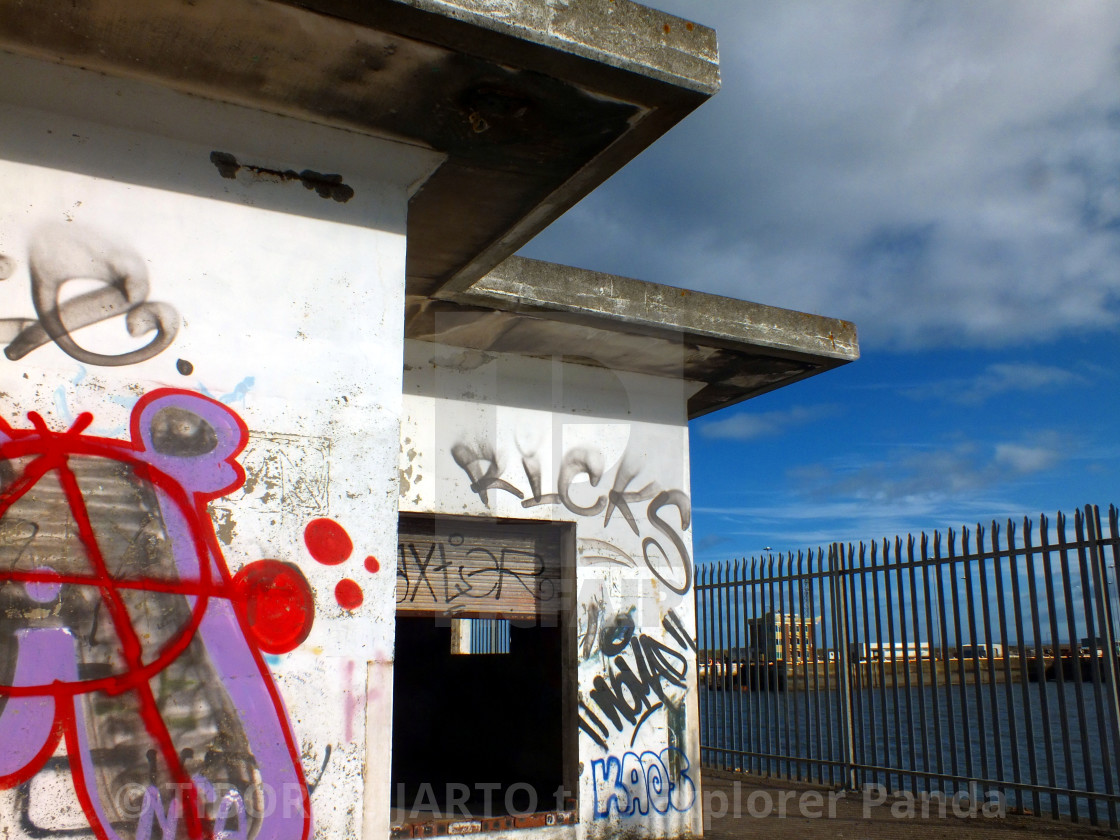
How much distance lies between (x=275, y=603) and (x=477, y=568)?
3.01m

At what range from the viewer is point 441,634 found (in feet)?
43.2

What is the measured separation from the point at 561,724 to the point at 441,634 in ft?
20.3

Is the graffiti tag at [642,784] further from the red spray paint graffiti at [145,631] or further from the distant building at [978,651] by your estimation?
the red spray paint graffiti at [145,631]

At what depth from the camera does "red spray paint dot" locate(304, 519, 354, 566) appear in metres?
4.18

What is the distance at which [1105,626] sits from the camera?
623 cm

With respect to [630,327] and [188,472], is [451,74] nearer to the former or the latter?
[188,472]

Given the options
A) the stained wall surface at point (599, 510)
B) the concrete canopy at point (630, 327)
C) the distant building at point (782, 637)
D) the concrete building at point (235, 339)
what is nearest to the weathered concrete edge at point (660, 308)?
the concrete canopy at point (630, 327)

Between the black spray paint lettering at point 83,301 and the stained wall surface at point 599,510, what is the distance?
2.85 metres

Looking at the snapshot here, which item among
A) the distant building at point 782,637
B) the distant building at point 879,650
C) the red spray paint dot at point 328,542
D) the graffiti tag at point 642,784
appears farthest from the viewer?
the distant building at point 782,637

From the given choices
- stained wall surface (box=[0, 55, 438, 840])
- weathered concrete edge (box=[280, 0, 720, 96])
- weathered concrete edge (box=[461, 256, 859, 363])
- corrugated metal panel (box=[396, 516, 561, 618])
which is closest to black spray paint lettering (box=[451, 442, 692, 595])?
corrugated metal panel (box=[396, 516, 561, 618])

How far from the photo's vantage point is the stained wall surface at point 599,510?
684 cm

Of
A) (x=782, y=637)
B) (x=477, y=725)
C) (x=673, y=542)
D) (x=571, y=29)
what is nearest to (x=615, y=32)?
(x=571, y=29)

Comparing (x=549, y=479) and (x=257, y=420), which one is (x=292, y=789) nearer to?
(x=257, y=420)

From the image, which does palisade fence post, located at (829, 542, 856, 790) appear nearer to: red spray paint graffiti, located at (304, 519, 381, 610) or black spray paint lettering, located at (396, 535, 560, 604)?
black spray paint lettering, located at (396, 535, 560, 604)
